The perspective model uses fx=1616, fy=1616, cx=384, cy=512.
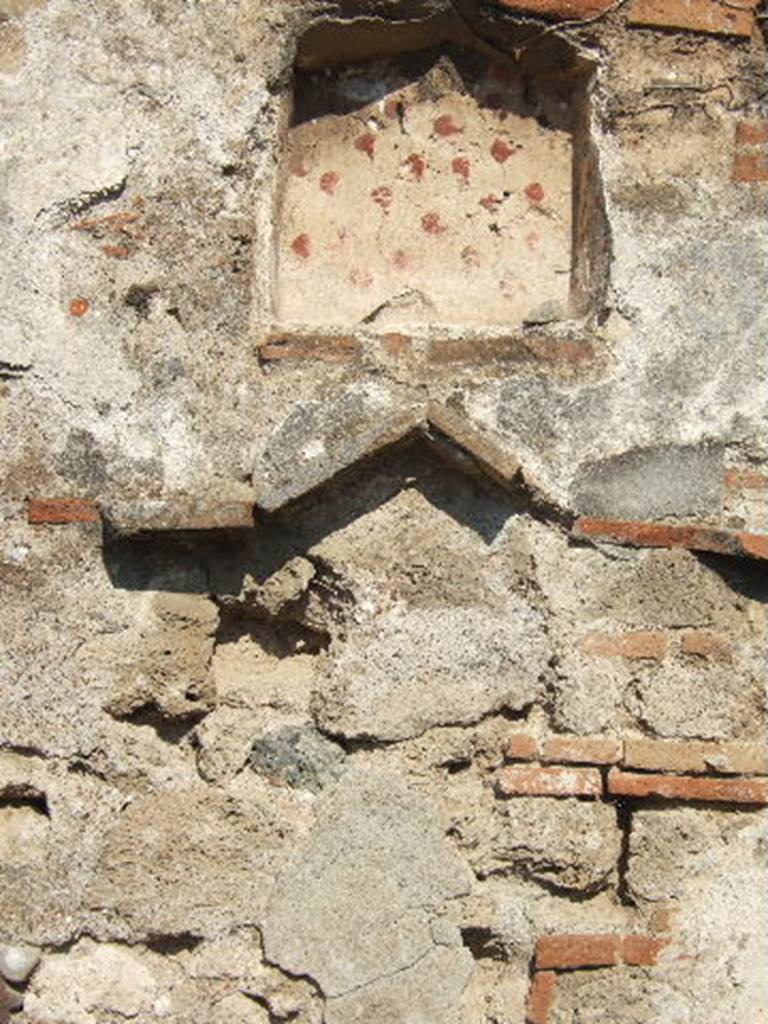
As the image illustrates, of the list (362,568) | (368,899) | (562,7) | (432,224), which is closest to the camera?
(368,899)

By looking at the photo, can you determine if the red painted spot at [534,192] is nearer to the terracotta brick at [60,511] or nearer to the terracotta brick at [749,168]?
the terracotta brick at [749,168]

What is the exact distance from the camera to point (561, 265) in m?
3.59

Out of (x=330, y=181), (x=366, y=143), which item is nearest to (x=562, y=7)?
(x=366, y=143)

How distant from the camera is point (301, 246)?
357cm

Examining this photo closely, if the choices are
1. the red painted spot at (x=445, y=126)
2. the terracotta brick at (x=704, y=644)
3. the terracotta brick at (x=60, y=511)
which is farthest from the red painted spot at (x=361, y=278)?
the terracotta brick at (x=704, y=644)

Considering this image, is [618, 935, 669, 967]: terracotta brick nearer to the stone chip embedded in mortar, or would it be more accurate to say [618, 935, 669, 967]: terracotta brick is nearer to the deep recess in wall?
the stone chip embedded in mortar

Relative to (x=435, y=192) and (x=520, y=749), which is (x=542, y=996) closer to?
(x=520, y=749)

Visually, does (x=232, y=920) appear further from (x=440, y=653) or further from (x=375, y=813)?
(x=440, y=653)

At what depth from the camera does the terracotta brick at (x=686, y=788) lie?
10.7ft

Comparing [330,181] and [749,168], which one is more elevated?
[749,168]

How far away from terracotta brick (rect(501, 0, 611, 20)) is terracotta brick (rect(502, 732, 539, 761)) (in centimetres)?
154

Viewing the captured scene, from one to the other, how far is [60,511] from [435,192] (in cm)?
109

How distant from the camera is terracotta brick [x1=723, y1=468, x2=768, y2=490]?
3.37 meters

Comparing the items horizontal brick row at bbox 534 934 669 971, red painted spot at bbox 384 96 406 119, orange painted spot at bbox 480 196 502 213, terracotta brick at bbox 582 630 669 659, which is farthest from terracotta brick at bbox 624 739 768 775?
red painted spot at bbox 384 96 406 119
